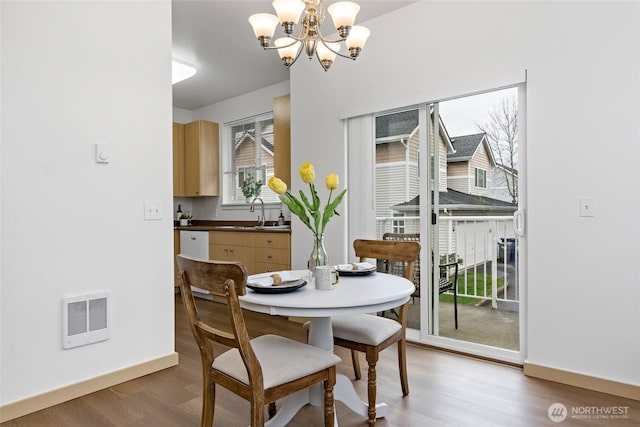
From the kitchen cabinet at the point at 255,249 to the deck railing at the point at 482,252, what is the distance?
1334 millimetres

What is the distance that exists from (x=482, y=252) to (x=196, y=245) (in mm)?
3391

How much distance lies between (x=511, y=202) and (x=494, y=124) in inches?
22.3

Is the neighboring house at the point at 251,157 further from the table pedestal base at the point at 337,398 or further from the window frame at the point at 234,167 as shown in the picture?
the table pedestal base at the point at 337,398

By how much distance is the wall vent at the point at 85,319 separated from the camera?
87.8 inches

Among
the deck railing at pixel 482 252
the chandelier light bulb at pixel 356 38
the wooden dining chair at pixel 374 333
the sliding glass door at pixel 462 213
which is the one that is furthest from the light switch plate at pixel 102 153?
the deck railing at pixel 482 252

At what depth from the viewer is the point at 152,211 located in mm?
2658

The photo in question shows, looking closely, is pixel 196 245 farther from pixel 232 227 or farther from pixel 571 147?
pixel 571 147

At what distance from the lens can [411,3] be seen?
301 centimetres

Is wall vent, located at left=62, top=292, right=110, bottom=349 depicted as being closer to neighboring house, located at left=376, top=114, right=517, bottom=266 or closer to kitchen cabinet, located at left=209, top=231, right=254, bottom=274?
kitchen cabinet, located at left=209, top=231, right=254, bottom=274

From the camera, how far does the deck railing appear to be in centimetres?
273

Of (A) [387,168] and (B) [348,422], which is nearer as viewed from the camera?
(B) [348,422]

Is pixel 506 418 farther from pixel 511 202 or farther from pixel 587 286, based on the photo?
pixel 511 202

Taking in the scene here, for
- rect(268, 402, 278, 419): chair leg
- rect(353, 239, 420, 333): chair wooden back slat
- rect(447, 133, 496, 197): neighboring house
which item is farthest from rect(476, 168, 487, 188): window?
rect(268, 402, 278, 419): chair leg

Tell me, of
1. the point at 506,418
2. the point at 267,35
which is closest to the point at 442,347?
the point at 506,418
